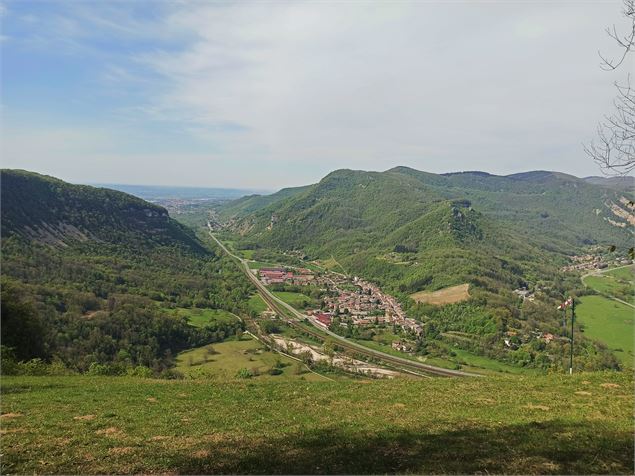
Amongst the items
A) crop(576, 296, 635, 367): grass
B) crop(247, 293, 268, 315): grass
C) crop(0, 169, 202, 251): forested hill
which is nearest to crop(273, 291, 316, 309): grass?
crop(247, 293, 268, 315): grass

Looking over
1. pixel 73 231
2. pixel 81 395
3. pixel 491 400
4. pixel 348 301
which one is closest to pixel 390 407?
pixel 491 400

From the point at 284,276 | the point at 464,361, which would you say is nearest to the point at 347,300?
the point at 284,276

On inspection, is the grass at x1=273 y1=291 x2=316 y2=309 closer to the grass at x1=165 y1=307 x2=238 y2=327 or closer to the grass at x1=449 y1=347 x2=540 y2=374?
the grass at x1=165 y1=307 x2=238 y2=327

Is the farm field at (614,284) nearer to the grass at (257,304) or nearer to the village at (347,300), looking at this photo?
the village at (347,300)

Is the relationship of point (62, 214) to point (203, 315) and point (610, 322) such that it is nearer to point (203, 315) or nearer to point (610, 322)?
point (203, 315)

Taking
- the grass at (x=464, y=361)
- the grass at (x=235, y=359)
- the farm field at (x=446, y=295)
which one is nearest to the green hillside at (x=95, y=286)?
the grass at (x=235, y=359)
